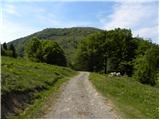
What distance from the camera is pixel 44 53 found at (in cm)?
11575

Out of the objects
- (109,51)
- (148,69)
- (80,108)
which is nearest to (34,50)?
(109,51)

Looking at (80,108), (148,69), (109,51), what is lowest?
(80,108)

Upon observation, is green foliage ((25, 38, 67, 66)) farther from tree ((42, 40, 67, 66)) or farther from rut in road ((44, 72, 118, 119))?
rut in road ((44, 72, 118, 119))

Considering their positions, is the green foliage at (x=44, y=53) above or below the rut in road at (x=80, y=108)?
above

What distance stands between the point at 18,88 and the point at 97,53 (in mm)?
79464

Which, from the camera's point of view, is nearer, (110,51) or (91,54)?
(91,54)

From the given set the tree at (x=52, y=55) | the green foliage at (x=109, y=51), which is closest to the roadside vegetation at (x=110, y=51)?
the green foliage at (x=109, y=51)

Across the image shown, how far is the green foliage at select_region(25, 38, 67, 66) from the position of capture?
11512cm

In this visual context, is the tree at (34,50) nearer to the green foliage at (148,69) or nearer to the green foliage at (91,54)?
the green foliage at (91,54)

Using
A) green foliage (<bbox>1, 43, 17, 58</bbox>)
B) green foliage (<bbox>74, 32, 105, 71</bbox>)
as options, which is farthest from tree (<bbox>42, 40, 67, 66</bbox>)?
green foliage (<bbox>1, 43, 17, 58</bbox>)

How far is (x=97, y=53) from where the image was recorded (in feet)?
355

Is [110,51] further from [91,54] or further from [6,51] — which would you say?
[6,51]

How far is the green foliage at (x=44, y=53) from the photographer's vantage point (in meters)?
115

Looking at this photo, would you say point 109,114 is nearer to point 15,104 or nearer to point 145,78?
point 15,104
